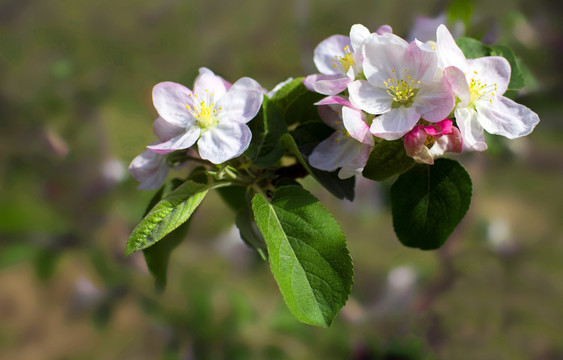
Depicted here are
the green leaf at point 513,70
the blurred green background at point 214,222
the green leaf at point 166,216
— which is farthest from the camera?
the blurred green background at point 214,222

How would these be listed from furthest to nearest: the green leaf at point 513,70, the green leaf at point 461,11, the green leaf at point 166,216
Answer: the green leaf at point 461,11 → the green leaf at point 513,70 → the green leaf at point 166,216

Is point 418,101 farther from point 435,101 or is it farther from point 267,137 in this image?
point 267,137

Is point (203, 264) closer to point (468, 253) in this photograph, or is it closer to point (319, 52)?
point (468, 253)

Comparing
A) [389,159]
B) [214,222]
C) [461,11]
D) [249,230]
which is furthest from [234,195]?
[214,222]

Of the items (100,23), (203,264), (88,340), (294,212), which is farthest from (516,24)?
(100,23)

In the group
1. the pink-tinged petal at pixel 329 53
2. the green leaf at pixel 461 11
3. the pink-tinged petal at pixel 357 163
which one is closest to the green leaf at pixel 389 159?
the pink-tinged petal at pixel 357 163

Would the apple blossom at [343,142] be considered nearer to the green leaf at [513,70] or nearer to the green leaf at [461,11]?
the green leaf at [513,70]
